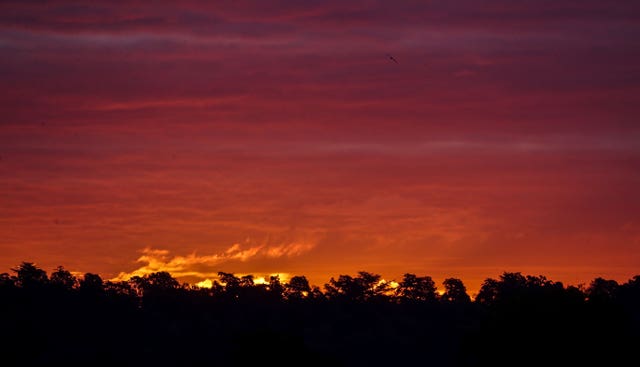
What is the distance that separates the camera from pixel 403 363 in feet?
644

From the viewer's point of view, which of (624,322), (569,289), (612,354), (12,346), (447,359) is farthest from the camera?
(447,359)

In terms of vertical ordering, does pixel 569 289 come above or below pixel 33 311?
below

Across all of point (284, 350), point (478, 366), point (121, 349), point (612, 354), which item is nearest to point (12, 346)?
point (121, 349)

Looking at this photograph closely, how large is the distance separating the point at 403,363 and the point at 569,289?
250ft

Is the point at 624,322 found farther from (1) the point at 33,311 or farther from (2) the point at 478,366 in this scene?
(1) the point at 33,311

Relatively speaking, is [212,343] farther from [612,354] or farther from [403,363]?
[612,354]

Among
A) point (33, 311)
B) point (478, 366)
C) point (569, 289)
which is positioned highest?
point (33, 311)

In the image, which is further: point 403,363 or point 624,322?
point 403,363

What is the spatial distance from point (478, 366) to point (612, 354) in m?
11.4

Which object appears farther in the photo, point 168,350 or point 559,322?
point 168,350

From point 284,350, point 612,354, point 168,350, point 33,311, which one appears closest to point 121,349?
point 168,350

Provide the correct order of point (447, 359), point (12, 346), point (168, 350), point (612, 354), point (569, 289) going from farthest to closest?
1. point (447, 359)
2. point (168, 350)
3. point (12, 346)
4. point (569, 289)
5. point (612, 354)

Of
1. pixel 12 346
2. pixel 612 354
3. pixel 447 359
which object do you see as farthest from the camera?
pixel 447 359

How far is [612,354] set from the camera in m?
106
